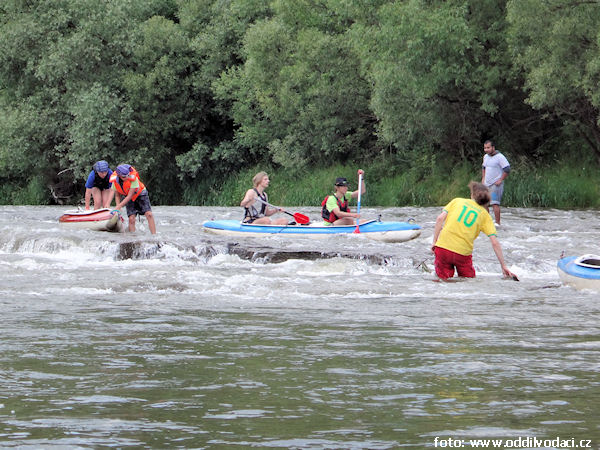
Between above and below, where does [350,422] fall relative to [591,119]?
below

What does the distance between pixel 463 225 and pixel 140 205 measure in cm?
784

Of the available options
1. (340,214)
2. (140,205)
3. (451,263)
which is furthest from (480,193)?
(140,205)

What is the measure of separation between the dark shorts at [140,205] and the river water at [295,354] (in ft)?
9.29

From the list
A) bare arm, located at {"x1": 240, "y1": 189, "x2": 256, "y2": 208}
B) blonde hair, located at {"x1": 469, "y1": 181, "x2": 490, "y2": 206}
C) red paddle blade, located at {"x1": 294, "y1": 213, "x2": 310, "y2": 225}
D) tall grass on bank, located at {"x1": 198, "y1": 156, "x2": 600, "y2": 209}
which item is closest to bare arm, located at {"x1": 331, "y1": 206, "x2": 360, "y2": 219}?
red paddle blade, located at {"x1": 294, "y1": 213, "x2": 310, "y2": 225}

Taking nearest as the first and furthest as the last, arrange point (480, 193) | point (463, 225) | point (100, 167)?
point (480, 193) → point (463, 225) → point (100, 167)

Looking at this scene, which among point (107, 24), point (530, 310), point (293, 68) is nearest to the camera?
point (530, 310)

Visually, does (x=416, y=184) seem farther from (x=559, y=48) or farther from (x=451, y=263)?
(x=451, y=263)

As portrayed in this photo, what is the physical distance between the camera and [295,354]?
7.25 m

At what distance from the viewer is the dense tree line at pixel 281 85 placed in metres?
27.1

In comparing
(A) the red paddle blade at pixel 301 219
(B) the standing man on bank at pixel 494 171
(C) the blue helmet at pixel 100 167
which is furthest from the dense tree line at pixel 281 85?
(C) the blue helmet at pixel 100 167

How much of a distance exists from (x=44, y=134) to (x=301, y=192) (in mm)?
12095

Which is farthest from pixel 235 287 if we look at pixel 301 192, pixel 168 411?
pixel 301 192

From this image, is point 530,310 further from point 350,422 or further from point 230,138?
point 230,138

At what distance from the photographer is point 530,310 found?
986 cm
